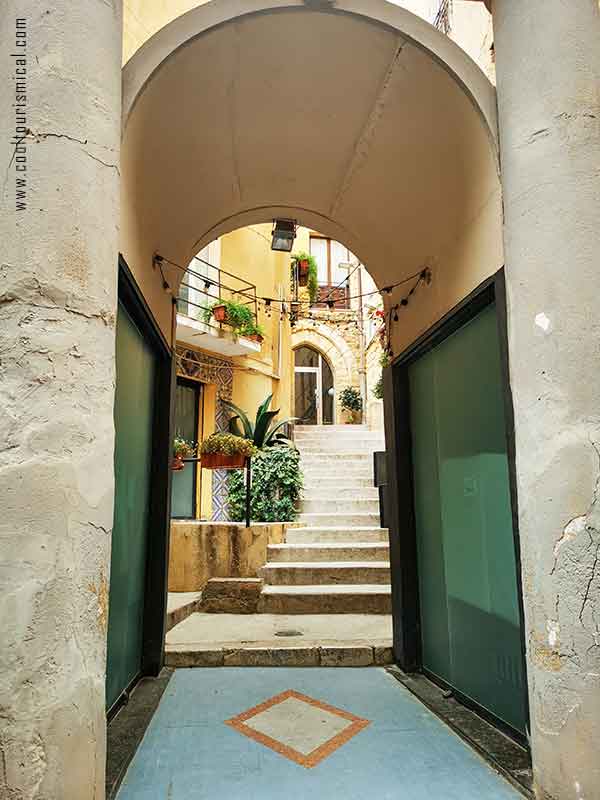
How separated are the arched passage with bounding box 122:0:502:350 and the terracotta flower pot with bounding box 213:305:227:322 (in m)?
5.76

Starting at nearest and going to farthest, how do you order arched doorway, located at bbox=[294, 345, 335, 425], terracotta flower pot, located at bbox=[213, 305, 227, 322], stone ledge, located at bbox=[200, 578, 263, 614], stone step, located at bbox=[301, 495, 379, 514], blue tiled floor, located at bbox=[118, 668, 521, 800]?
blue tiled floor, located at bbox=[118, 668, 521, 800] → stone ledge, located at bbox=[200, 578, 263, 614] → stone step, located at bbox=[301, 495, 379, 514] → terracotta flower pot, located at bbox=[213, 305, 227, 322] → arched doorway, located at bbox=[294, 345, 335, 425]

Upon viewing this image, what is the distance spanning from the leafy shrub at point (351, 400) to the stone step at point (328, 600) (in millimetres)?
10724

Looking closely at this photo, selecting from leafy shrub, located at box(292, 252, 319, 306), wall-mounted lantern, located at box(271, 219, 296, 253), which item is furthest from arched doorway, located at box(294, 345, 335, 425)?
wall-mounted lantern, located at box(271, 219, 296, 253)

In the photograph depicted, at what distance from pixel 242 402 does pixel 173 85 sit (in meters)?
8.58

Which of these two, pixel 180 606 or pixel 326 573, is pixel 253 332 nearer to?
pixel 326 573

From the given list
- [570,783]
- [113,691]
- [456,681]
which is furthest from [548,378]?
[113,691]

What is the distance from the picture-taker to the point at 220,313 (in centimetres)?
1016

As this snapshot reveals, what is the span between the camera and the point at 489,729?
2.89 meters

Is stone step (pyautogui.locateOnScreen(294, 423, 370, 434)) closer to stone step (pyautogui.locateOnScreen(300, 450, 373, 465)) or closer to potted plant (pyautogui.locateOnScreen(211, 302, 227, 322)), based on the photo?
stone step (pyautogui.locateOnScreen(300, 450, 373, 465))

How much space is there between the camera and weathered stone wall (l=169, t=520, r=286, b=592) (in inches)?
262

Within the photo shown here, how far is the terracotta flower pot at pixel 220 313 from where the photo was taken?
33.3 ft

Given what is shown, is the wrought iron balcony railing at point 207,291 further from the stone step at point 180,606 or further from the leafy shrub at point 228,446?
the stone step at point 180,606

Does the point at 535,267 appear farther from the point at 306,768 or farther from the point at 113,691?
the point at 113,691

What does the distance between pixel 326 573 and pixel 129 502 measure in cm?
334
